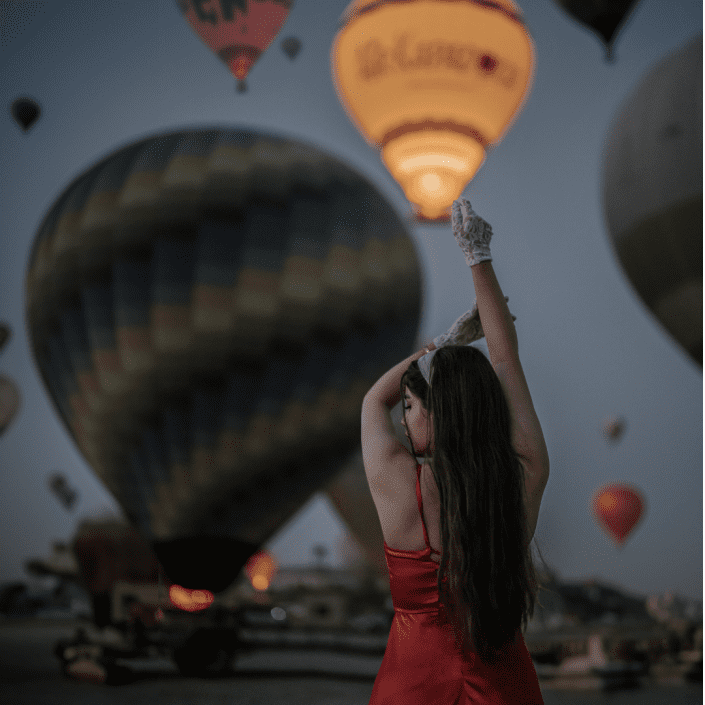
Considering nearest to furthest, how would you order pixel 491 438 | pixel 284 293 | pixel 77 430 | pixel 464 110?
pixel 491 438 → pixel 464 110 → pixel 284 293 → pixel 77 430

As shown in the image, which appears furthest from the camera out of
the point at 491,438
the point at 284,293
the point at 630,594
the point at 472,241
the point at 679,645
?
the point at 630,594

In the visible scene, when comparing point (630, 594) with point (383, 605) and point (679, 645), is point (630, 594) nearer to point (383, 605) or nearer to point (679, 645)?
point (383, 605)

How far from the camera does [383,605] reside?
64.4 ft

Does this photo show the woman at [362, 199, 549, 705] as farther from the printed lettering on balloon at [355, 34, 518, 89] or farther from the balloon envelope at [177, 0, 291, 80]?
the balloon envelope at [177, 0, 291, 80]

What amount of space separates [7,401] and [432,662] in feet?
43.4

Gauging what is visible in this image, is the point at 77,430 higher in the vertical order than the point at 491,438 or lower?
lower

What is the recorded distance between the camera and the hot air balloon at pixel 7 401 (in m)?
13.1

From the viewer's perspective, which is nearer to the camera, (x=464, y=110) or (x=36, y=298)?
(x=464, y=110)

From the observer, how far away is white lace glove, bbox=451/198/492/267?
5.49ft

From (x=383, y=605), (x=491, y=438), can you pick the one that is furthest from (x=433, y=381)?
(x=383, y=605)

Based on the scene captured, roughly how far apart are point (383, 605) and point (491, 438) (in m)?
19.2

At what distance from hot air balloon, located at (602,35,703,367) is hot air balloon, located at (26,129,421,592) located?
2920mm

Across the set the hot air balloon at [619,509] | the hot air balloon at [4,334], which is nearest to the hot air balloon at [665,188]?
the hot air balloon at [619,509]

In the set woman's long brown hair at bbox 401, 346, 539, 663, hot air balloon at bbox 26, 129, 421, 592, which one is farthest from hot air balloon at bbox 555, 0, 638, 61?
woman's long brown hair at bbox 401, 346, 539, 663
